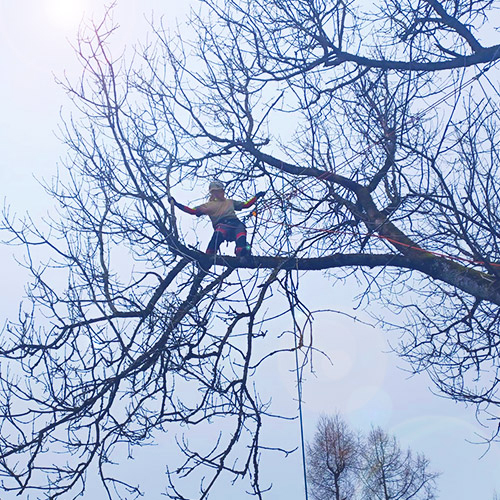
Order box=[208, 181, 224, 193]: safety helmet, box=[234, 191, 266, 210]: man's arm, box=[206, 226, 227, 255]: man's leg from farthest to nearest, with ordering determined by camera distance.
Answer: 1. box=[208, 181, 224, 193]: safety helmet
2. box=[206, 226, 227, 255]: man's leg
3. box=[234, 191, 266, 210]: man's arm

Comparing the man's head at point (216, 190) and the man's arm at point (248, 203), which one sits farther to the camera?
the man's head at point (216, 190)

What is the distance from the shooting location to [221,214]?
659cm

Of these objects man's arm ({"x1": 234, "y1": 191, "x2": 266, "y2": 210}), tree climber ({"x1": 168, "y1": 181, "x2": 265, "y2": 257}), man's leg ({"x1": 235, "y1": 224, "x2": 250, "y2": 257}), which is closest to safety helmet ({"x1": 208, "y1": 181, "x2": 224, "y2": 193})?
tree climber ({"x1": 168, "y1": 181, "x2": 265, "y2": 257})

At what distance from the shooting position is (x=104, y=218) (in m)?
5.63

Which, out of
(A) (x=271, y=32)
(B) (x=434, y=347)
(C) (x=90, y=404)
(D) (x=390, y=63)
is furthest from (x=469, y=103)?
(C) (x=90, y=404)

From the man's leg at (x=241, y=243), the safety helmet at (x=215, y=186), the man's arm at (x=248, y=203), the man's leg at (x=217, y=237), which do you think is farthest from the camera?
the safety helmet at (x=215, y=186)

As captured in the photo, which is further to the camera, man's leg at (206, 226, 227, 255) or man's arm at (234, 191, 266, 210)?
man's leg at (206, 226, 227, 255)

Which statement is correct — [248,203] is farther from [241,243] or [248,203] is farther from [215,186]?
[241,243]

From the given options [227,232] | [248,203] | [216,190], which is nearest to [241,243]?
[227,232]

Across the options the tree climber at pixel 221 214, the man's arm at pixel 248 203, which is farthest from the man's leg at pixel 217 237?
the man's arm at pixel 248 203

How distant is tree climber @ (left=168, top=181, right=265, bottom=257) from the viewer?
6.34 m

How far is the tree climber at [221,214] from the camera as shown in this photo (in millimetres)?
6344

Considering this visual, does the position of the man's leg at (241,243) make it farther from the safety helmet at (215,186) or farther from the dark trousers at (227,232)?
the safety helmet at (215,186)

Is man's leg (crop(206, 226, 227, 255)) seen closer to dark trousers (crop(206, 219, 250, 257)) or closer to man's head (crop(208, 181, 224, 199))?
dark trousers (crop(206, 219, 250, 257))
